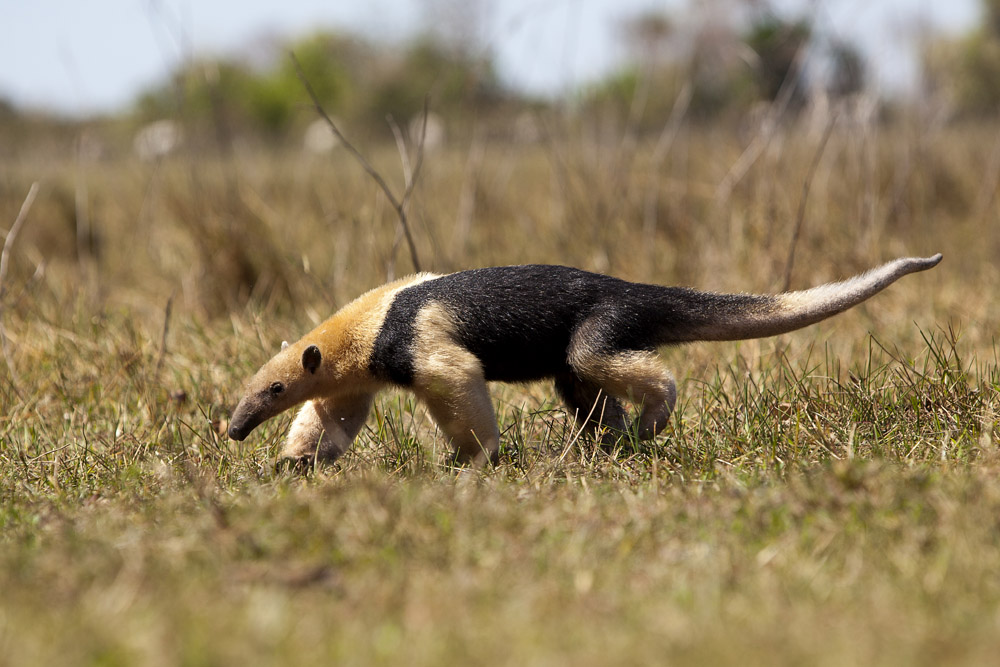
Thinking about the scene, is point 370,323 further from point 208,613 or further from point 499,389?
point 208,613

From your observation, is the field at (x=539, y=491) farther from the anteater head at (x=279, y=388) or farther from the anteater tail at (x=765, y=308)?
the anteater tail at (x=765, y=308)

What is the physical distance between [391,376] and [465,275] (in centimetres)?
47

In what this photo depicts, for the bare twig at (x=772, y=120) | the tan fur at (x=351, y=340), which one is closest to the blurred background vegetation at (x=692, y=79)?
the bare twig at (x=772, y=120)

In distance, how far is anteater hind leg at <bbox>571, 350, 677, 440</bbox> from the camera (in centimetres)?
366

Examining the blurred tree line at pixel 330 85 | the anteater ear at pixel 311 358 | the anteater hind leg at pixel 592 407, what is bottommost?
the blurred tree line at pixel 330 85

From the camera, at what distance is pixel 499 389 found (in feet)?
16.5

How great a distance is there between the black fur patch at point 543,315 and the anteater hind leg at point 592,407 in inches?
6.3

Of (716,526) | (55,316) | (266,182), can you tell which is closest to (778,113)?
(716,526)

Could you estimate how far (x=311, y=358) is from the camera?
150 inches

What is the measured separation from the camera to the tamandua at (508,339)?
367 cm

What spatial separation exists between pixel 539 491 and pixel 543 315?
690mm

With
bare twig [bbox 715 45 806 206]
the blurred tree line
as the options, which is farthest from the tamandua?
the blurred tree line

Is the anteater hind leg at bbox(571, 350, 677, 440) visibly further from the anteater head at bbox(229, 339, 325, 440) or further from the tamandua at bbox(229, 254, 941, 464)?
the anteater head at bbox(229, 339, 325, 440)

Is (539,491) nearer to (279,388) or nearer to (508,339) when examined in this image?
(508,339)
